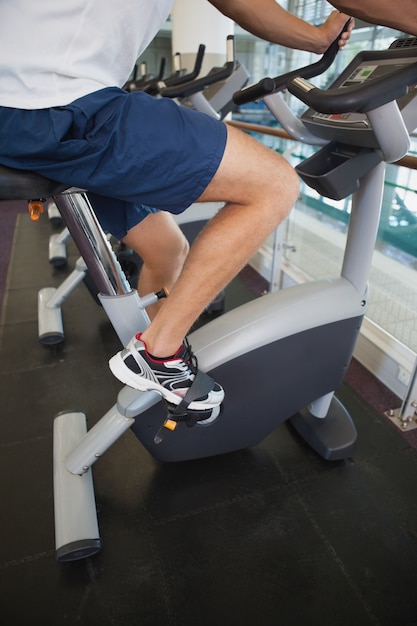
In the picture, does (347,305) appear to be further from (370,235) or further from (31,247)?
(31,247)

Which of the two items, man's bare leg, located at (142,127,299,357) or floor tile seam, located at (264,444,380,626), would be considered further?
floor tile seam, located at (264,444,380,626)

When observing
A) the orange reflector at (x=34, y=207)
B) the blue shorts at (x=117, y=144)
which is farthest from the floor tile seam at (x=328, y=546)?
the orange reflector at (x=34, y=207)

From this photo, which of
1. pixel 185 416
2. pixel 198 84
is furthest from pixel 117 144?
pixel 198 84

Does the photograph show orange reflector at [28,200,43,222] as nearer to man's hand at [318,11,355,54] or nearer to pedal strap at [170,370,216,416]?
pedal strap at [170,370,216,416]

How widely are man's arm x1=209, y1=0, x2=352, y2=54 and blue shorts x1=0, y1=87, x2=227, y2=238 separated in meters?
0.50

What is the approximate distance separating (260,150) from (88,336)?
1709mm

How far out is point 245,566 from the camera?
1286mm

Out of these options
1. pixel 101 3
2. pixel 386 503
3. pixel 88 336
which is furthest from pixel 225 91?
pixel 386 503

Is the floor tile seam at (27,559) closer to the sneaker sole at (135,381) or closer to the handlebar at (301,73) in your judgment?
the sneaker sole at (135,381)

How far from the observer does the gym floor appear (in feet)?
3.90

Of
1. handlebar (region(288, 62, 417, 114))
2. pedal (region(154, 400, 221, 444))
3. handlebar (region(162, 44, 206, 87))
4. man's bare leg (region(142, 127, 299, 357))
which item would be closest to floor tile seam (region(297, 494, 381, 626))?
pedal (region(154, 400, 221, 444))

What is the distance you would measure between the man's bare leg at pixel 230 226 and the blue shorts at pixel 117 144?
0.20 feet

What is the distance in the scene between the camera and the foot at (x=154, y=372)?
46.3 inches

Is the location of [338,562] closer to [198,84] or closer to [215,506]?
[215,506]
